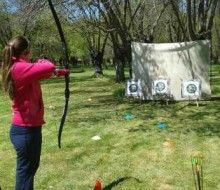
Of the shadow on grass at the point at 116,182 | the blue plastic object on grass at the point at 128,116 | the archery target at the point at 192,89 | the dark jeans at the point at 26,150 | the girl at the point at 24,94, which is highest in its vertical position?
the girl at the point at 24,94

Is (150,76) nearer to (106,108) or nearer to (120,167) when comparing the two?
(106,108)

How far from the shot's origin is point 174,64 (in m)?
15.6

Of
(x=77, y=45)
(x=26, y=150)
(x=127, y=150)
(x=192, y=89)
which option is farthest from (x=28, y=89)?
(x=77, y=45)

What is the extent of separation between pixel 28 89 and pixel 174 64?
36.1 feet

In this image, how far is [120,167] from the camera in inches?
308

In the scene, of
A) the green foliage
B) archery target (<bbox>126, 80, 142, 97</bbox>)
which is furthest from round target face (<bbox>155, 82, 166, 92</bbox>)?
the green foliage

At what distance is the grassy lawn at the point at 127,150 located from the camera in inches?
281

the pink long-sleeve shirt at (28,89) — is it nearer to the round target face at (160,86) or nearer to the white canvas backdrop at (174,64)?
the round target face at (160,86)

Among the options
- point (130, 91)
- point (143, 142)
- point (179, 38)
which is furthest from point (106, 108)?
point (179, 38)

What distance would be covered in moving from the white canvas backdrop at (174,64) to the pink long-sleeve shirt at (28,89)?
10.8 meters

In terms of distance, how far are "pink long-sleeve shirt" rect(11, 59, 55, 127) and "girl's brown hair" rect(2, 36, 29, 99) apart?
44 millimetres

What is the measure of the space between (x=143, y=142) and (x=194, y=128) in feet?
5.81

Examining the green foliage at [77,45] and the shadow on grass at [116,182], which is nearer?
the shadow on grass at [116,182]

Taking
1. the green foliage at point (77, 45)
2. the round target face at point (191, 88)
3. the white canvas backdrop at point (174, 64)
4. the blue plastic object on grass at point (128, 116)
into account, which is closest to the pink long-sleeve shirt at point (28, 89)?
the blue plastic object on grass at point (128, 116)
